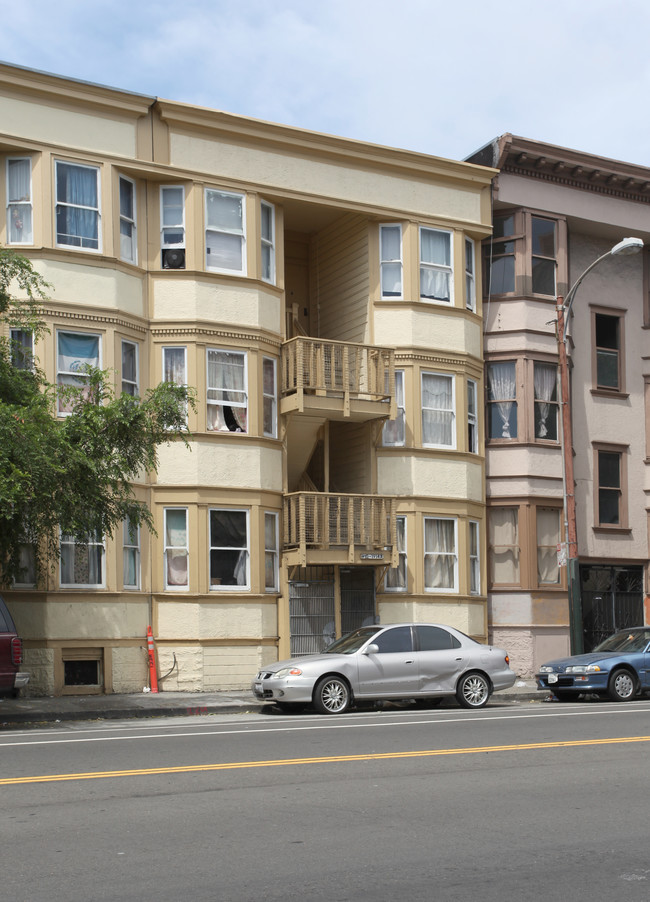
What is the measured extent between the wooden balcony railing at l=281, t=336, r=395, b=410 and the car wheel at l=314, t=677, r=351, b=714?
7466mm

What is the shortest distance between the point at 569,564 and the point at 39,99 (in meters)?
13.4

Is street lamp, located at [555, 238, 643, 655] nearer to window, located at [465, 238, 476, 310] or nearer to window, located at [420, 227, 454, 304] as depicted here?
window, located at [420, 227, 454, 304]

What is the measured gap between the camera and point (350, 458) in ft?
86.8

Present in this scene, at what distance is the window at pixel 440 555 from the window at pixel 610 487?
16.6 feet

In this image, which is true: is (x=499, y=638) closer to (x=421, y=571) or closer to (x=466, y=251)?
(x=421, y=571)

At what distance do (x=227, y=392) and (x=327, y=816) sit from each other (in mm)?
15824

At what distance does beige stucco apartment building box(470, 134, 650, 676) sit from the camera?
27.7m

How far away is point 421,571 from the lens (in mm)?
25641

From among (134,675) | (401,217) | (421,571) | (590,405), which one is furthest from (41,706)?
(590,405)

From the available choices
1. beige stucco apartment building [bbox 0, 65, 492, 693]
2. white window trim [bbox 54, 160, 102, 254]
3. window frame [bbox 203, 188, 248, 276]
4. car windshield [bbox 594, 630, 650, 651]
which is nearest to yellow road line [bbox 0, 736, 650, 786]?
car windshield [bbox 594, 630, 650, 651]

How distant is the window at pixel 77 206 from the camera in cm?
2259

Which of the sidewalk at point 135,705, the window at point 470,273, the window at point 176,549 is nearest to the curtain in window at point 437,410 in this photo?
the window at point 470,273

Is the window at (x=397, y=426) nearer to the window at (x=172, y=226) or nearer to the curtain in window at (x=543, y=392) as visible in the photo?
the curtain in window at (x=543, y=392)

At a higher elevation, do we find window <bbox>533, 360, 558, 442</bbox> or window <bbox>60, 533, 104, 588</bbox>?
window <bbox>533, 360, 558, 442</bbox>
